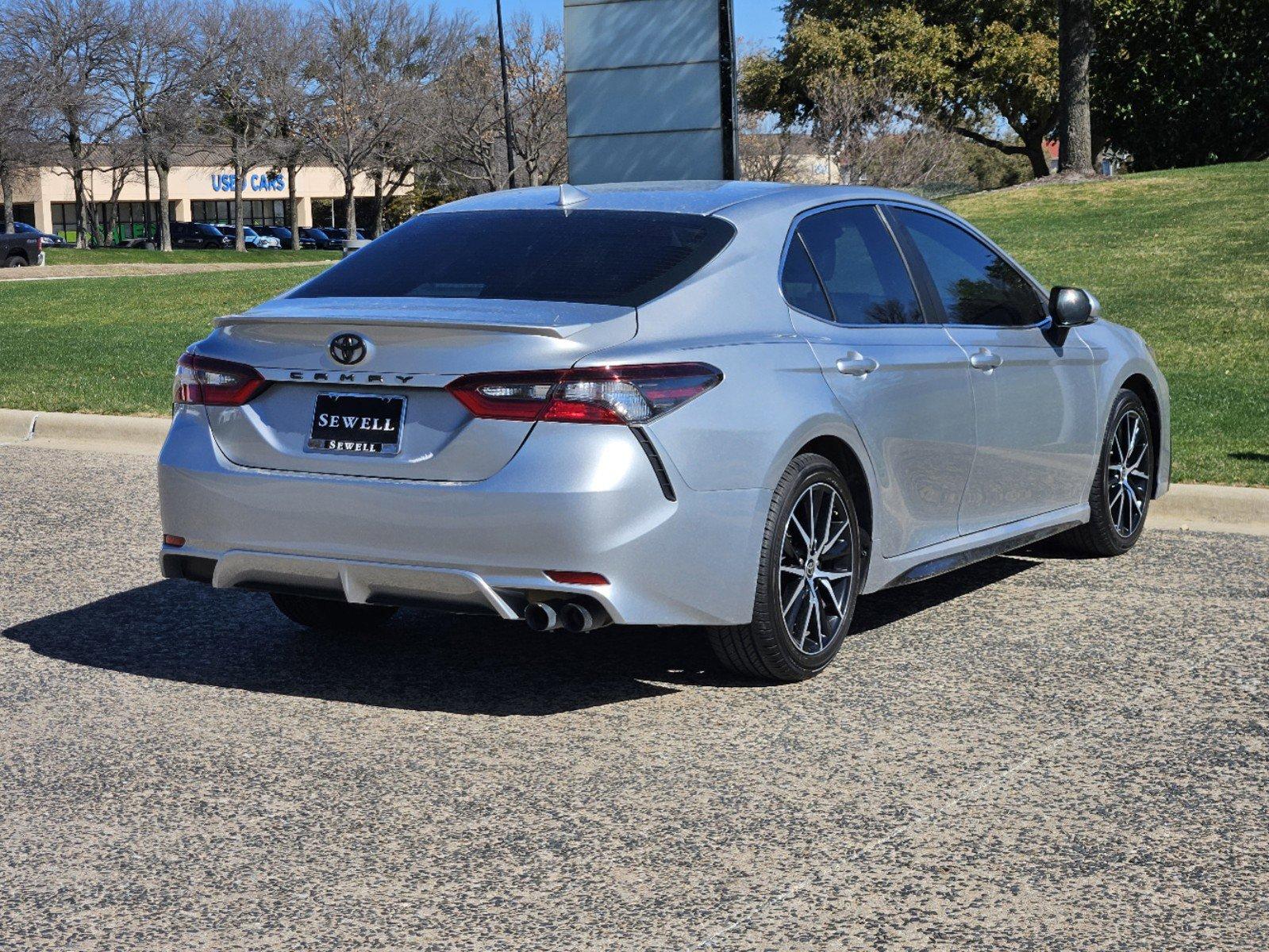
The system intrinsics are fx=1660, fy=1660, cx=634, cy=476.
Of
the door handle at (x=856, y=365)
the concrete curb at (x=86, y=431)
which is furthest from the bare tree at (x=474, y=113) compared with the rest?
the door handle at (x=856, y=365)

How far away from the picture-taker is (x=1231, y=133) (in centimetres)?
4194

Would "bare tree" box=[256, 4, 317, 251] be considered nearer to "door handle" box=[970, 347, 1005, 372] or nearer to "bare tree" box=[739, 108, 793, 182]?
"bare tree" box=[739, 108, 793, 182]

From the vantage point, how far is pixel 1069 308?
6836 millimetres

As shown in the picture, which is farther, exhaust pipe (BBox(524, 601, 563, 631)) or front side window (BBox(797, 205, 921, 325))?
front side window (BBox(797, 205, 921, 325))

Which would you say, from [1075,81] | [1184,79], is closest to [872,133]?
[1184,79]

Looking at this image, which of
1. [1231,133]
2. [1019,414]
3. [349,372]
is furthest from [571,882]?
[1231,133]

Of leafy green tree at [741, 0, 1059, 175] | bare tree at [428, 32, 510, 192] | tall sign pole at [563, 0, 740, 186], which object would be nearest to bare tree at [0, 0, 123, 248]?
A: bare tree at [428, 32, 510, 192]

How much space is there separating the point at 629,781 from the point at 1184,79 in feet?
135

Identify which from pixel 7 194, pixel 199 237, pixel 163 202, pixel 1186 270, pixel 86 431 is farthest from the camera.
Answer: pixel 199 237

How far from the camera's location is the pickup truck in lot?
42875mm

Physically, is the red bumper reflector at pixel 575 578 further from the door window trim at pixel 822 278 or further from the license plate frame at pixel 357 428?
the door window trim at pixel 822 278

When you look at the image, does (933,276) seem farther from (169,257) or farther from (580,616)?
(169,257)

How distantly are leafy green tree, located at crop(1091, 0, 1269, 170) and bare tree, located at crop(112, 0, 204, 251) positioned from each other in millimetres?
33777

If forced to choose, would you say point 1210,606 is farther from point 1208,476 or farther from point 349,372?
point 349,372
